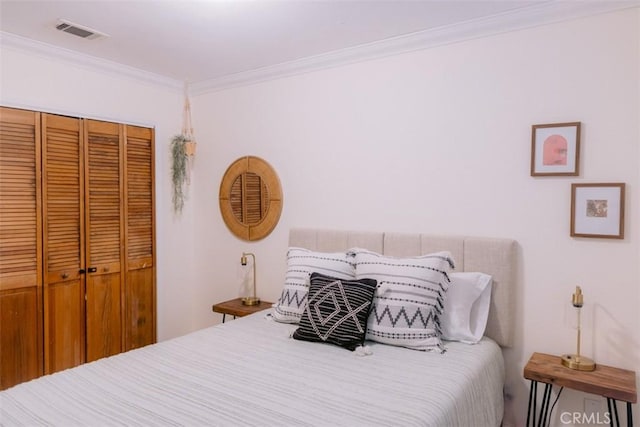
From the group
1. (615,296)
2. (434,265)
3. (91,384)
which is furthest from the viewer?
(434,265)

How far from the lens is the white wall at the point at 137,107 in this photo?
2712mm

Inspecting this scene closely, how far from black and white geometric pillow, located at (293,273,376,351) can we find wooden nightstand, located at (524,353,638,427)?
835mm

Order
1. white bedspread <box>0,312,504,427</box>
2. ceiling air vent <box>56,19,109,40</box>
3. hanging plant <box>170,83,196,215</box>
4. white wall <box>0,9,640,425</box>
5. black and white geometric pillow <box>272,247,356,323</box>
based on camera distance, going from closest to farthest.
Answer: white bedspread <box>0,312,504,427</box>, white wall <box>0,9,640,425</box>, ceiling air vent <box>56,19,109,40</box>, black and white geometric pillow <box>272,247,356,323</box>, hanging plant <box>170,83,196,215</box>

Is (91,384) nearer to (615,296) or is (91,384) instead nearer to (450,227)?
(450,227)

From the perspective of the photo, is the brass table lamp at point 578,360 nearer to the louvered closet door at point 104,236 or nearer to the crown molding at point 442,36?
the crown molding at point 442,36

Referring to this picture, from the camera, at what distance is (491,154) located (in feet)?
7.93

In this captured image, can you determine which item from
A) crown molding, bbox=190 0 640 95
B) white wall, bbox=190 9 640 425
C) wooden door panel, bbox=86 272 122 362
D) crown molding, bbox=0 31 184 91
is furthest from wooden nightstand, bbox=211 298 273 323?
crown molding, bbox=0 31 184 91

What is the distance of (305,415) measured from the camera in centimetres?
148

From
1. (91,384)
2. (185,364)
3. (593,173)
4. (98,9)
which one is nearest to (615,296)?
(593,173)

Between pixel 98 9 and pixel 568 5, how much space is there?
2.48m

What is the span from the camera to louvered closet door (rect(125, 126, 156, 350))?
333 centimetres

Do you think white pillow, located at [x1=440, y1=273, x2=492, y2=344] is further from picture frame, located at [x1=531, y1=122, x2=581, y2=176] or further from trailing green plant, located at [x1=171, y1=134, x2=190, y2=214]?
trailing green plant, located at [x1=171, y1=134, x2=190, y2=214]

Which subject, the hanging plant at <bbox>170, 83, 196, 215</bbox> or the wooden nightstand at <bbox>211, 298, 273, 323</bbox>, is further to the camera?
the hanging plant at <bbox>170, 83, 196, 215</bbox>

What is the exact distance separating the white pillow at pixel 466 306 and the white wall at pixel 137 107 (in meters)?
2.46
